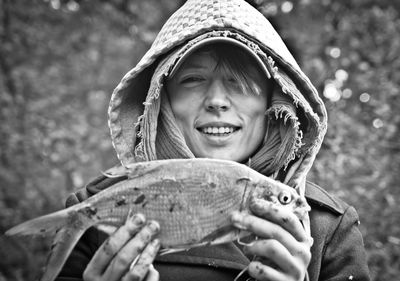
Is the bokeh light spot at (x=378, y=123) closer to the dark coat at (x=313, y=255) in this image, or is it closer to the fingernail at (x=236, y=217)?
the dark coat at (x=313, y=255)

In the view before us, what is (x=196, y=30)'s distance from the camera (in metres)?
2.49

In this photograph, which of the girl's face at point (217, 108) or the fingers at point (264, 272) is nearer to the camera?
the fingers at point (264, 272)

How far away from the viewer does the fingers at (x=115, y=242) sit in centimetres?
195

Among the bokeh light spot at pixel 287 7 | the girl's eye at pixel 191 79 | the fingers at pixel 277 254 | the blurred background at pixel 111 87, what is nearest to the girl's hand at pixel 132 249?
the fingers at pixel 277 254

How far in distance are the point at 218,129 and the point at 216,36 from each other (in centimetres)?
45

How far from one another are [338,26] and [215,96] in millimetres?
4881

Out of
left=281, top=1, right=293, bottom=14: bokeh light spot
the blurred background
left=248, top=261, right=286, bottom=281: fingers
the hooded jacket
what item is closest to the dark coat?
the hooded jacket

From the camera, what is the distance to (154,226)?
1960 millimetres

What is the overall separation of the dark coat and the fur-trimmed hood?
21 centimetres

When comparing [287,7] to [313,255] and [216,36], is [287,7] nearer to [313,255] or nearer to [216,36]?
[216,36]

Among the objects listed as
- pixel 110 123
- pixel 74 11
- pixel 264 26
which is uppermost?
pixel 74 11

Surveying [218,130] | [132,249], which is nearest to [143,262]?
[132,249]

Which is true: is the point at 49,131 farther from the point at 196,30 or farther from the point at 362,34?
the point at 196,30

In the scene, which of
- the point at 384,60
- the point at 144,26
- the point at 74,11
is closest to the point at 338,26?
the point at 384,60
